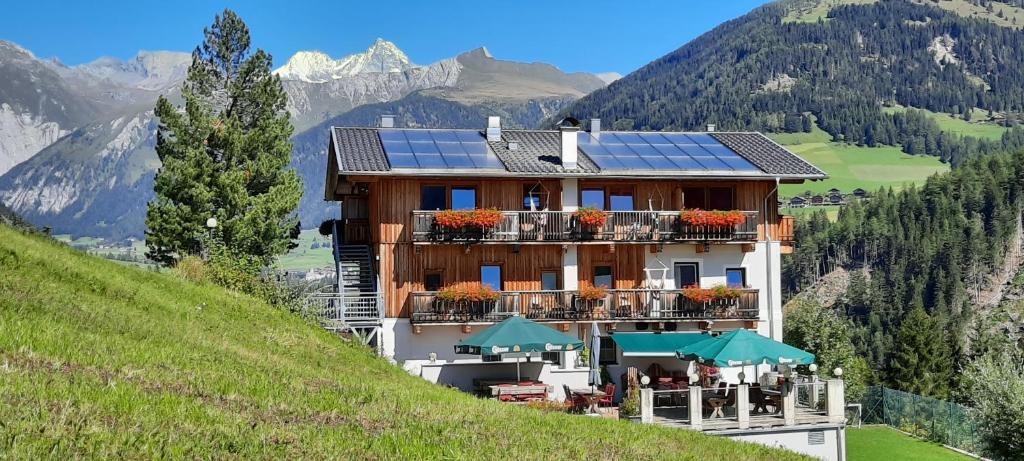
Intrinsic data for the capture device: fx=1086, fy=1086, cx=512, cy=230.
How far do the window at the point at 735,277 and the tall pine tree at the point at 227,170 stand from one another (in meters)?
15.3

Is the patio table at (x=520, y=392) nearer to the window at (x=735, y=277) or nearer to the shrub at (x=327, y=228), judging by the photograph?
the window at (x=735, y=277)

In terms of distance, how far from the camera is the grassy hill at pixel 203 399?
321 inches

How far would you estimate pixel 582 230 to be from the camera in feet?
105

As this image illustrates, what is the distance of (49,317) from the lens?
40.2 ft

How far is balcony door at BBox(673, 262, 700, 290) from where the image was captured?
111 ft

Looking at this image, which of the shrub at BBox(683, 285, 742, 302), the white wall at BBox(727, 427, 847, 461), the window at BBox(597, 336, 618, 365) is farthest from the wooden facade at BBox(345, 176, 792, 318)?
the white wall at BBox(727, 427, 847, 461)

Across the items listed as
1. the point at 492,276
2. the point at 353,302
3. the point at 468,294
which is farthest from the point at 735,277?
the point at 353,302

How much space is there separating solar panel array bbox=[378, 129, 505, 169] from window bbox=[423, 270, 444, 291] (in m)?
3.21

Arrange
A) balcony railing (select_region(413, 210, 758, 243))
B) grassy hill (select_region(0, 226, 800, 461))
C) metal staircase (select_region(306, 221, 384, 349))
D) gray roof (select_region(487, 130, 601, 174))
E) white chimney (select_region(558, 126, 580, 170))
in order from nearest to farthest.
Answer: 1. grassy hill (select_region(0, 226, 800, 461))
2. metal staircase (select_region(306, 221, 384, 349))
3. balcony railing (select_region(413, 210, 758, 243))
4. gray roof (select_region(487, 130, 601, 174))
5. white chimney (select_region(558, 126, 580, 170))

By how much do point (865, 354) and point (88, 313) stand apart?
14488 cm

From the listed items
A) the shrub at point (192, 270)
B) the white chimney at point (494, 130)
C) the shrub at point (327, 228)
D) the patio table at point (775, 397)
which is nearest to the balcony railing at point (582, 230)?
the white chimney at point (494, 130)

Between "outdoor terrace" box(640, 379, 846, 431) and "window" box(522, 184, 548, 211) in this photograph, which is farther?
"window" box(522, 184, 548, 211)

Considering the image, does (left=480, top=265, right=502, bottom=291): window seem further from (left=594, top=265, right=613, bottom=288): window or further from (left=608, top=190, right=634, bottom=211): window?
(left=608, top=190, right=634, bottom=211): window

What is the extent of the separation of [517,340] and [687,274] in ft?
27.0
